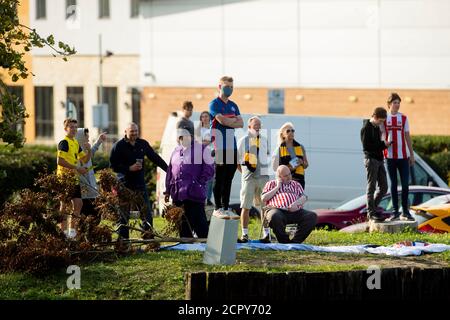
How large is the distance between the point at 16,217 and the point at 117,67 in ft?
118

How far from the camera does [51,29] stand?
2035 inches

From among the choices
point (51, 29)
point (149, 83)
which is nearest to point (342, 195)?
point (149, 83)

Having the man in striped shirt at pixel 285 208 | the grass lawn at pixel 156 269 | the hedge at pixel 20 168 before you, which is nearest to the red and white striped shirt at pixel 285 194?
the man in striped shirt at pixel 285 208

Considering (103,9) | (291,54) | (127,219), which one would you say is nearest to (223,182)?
(127,219)

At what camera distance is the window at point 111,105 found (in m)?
52.3

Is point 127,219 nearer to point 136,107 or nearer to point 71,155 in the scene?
point 71,155

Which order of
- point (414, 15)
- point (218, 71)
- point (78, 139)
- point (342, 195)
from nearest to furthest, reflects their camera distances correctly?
point (78, 139), point (342, 195), point (414, 15), point (218, 71)

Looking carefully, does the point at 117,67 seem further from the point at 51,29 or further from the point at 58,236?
the point at 58,236

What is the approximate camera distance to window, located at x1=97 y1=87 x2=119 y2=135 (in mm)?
52312

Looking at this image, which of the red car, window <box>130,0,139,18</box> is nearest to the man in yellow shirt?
the red car

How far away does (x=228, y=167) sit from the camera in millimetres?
16375

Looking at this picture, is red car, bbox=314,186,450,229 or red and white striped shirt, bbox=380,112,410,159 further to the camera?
red car, bbox=314,186,450,229

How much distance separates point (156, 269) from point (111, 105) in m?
38.3

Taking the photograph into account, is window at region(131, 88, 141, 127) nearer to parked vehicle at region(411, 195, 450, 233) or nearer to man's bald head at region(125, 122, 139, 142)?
parked vehicle at region(411, 195, 450, 233)
